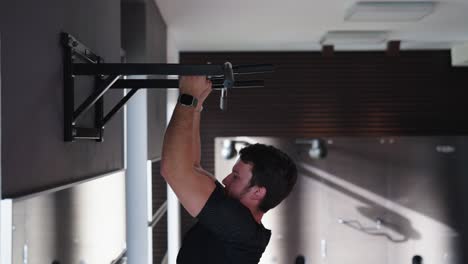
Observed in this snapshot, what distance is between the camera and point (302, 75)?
19.5 feet

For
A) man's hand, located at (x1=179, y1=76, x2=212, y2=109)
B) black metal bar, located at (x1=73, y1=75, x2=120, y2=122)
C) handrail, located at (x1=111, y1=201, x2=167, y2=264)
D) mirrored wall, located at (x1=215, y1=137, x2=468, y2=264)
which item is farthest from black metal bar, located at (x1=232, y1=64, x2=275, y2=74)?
mirrored wall, located at (x1=215, y1=137, x2=468, y2=264)

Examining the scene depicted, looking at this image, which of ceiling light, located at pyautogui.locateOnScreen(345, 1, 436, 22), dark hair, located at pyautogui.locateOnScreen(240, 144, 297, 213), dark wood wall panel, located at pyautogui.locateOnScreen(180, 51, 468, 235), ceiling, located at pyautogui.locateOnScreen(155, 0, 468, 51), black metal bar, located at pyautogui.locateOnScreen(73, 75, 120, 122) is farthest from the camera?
dark wood wall panel, located at pyautogui.locateOnScreen(180, 51, 468, 235)

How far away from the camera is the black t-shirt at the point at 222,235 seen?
1.61m

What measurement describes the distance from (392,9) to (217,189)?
2686mm

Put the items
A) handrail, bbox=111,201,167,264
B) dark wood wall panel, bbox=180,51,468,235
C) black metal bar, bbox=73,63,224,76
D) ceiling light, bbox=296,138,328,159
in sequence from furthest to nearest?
1. dark wood wall panel, bbox=180,51,468,235
2. ceiling light, bbox=296,138,328,159
3. handrail, bbox=111,201,167,264
4. black metal bar, bbox=73,63,224,76

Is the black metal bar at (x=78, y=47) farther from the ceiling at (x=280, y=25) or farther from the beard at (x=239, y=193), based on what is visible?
the ceiling at (x=280, y=25)

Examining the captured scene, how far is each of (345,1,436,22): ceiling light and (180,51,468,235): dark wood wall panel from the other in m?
1.99

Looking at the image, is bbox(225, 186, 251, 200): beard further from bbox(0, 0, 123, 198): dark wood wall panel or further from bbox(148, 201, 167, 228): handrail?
bbox(148, 201, 167, 228): handrail

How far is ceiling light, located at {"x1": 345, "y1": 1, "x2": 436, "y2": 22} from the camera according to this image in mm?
3783

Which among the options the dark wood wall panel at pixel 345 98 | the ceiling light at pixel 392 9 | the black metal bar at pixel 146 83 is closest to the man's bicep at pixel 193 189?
the black metal bar at pixel 146 83

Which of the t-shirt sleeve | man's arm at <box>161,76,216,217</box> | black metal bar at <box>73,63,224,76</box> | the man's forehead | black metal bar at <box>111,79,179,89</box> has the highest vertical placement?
black metal bar at <box>73,63,224,76</box>

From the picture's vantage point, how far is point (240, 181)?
1729 millimetres

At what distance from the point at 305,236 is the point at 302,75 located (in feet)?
5.77

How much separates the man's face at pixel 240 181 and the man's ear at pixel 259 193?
29 millimetres
